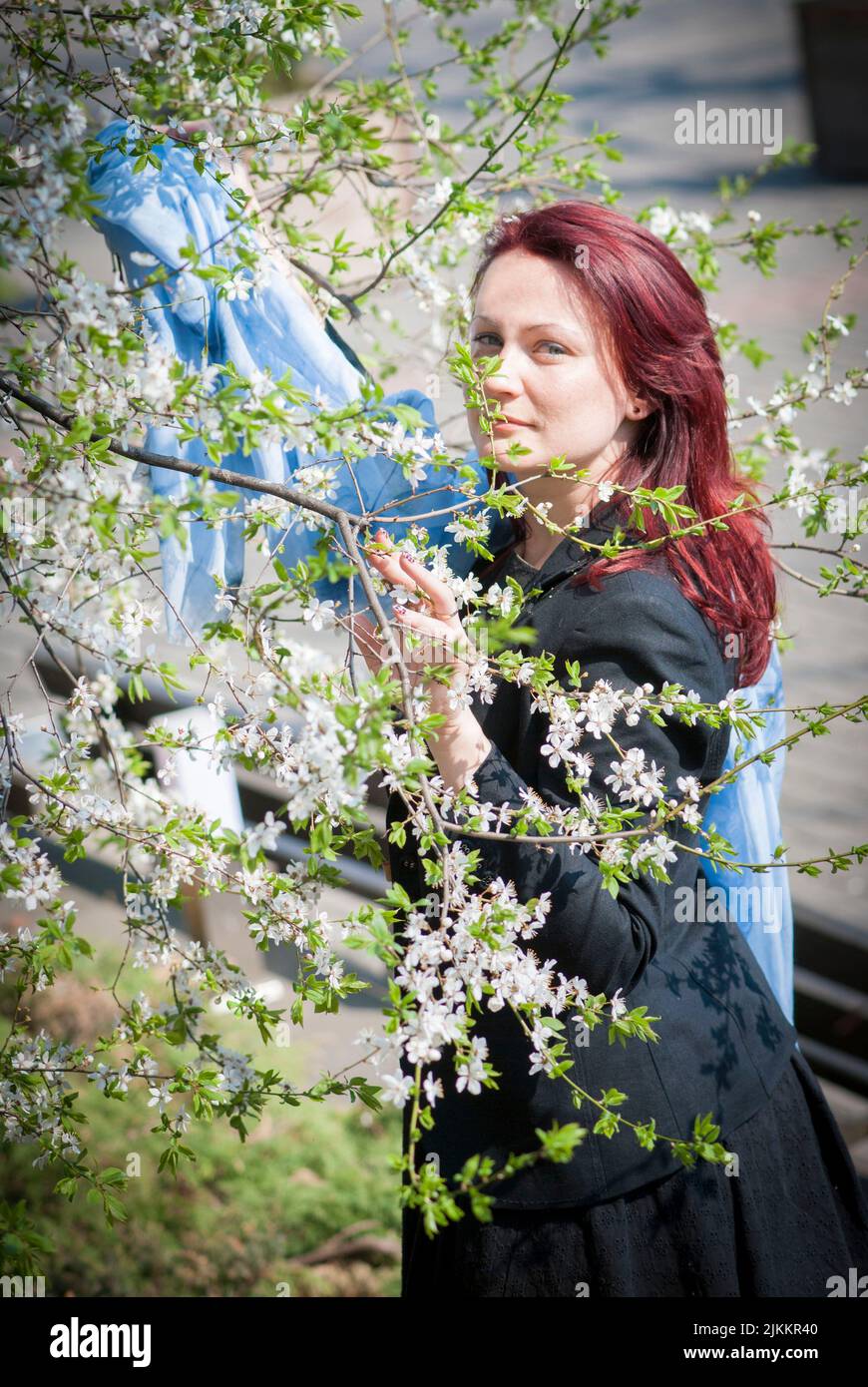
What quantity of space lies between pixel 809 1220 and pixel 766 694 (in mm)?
839

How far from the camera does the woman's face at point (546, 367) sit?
1787 mm

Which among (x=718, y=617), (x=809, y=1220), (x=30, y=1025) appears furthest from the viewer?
(x=30, y=1025)

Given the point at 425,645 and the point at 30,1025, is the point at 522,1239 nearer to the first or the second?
the point at 425,645

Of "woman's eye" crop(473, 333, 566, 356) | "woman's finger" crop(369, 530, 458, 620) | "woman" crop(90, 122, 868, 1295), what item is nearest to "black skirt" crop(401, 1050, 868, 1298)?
"woman" crop(90, 122, 868, 1295)

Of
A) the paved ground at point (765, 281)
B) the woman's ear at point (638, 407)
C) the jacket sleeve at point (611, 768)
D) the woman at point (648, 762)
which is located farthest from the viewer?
the paved ground at point (765, 281)

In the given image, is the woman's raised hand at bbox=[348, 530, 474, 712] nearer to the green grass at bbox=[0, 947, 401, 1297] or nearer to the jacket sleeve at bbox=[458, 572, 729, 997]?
the jacket sleeve at bbox=[458, 572, 729, 997]

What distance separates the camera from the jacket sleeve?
61.1 inches

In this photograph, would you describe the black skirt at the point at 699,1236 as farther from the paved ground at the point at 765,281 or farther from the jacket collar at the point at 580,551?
the paved ground at the point at 765,281

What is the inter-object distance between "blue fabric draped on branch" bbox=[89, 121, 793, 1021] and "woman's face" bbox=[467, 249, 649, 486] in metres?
0.11

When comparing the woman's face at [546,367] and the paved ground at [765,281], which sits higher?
the paved ground at [765,281]

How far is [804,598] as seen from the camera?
6.38 meters

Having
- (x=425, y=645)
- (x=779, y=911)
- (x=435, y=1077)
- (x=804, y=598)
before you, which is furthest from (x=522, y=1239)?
(x=804, y=598)

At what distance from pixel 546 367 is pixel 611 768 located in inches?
23.8

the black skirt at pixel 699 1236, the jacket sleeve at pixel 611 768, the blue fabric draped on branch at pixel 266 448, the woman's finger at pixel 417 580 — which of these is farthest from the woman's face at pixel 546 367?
the black skirt at pixel 699 1236
